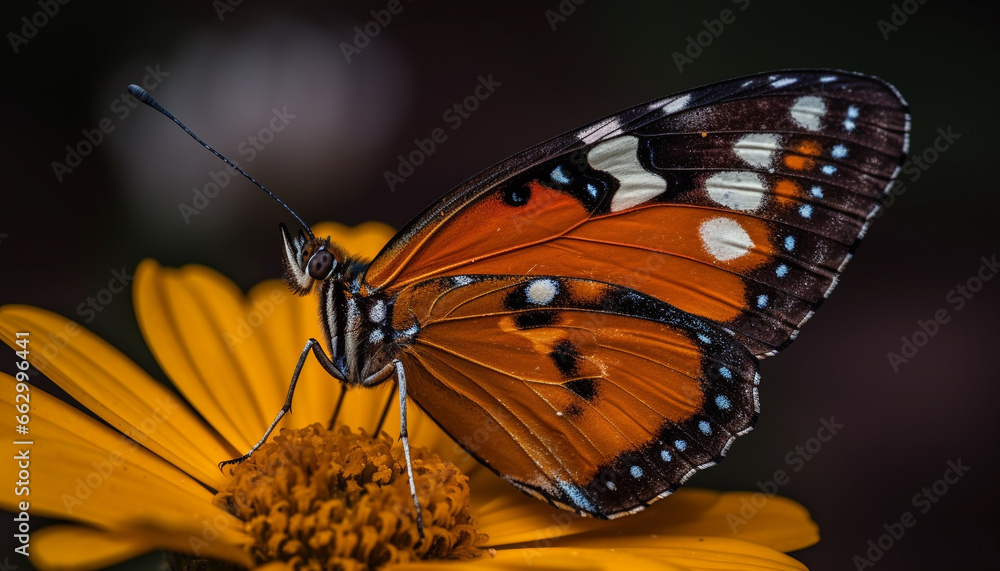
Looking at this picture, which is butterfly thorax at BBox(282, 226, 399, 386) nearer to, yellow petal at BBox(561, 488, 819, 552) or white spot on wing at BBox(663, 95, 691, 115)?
yellow petal at BBox(561, 488, 819, 552)

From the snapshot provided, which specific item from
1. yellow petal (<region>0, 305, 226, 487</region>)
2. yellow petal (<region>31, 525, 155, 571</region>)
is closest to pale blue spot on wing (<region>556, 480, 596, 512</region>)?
yellow petal (<region>0, 305, 226, 487</region>)

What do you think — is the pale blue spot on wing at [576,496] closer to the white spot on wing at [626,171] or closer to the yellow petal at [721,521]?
the yellow petal at [721,521]

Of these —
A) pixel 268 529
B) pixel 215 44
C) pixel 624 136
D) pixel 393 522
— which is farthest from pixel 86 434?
pixel 215 44

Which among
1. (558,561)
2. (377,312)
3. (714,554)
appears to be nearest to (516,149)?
(377,312)

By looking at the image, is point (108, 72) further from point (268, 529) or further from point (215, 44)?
point (268, 529)

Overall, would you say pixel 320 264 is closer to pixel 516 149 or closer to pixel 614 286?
pixel 614 286

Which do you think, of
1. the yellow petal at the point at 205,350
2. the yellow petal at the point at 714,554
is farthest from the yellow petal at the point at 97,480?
the yellow petal at the point at 714,554
